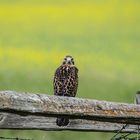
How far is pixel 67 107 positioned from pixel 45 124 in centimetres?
138

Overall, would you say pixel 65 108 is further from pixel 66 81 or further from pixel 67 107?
pixel 66 81

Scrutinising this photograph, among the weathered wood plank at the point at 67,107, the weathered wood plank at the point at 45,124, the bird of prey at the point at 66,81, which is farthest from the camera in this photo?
the bird of prey at the point at 66,81

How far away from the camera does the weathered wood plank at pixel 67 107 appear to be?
154 inches

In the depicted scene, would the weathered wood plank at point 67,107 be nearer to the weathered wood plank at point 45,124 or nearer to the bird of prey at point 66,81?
the weathered wood plank at point 45,124

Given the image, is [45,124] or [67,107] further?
[45,124]

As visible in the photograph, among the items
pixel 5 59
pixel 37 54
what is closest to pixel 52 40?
pixel 37 54

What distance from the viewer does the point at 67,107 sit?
4074 mm

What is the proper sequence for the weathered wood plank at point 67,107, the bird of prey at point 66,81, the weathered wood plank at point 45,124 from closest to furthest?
the weathered wood plank at point 67,107
the weathered wood plank at point 45,124
the bird of prey at point 66,81

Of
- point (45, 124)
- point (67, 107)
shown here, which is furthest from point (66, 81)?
point (67, 107)

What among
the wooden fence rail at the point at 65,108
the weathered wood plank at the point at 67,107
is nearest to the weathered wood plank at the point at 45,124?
the wooden fence rail at the point at 65,108

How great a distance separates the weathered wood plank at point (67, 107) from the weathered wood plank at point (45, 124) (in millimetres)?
1034

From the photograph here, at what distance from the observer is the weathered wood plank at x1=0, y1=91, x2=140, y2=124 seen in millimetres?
3906

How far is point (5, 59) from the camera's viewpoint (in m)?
12.4

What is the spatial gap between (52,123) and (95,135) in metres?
3.85
